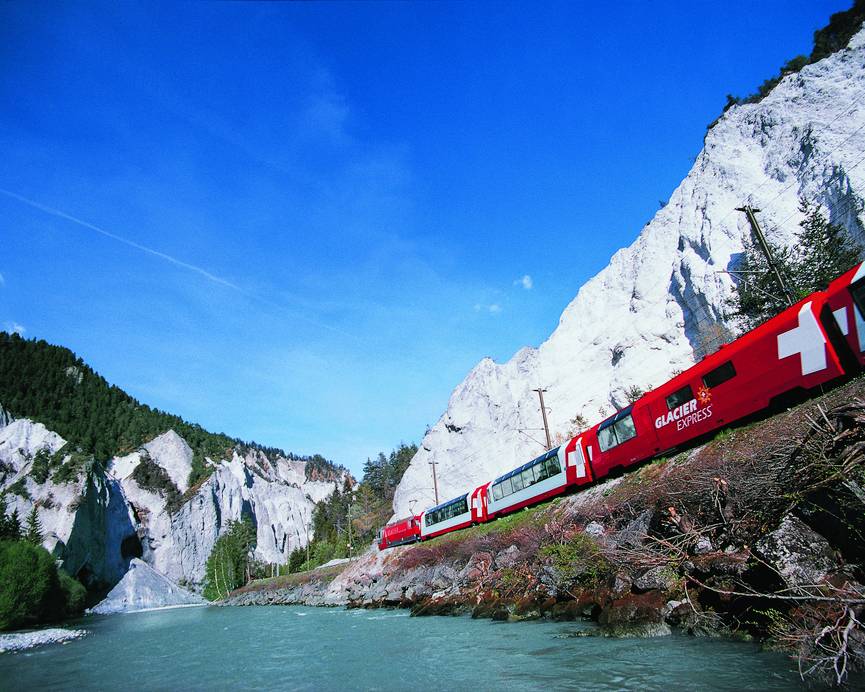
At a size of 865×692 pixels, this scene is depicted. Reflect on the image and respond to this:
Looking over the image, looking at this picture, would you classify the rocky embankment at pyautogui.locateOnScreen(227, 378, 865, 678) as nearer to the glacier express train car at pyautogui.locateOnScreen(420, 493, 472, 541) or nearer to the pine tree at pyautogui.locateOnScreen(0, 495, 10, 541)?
the glacier express train car at pyautogui.locateOnScreen(420, 493, 472, 541)

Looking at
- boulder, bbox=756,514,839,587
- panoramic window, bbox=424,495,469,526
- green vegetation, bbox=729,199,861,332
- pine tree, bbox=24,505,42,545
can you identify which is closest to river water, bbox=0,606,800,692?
boulder, bbox=756,514,839,587

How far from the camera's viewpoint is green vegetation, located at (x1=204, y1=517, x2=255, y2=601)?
88.1 meters

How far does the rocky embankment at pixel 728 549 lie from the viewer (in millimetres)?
6598

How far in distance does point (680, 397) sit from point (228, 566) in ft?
309

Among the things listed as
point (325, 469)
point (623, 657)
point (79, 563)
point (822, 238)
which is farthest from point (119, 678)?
point (325, 469)

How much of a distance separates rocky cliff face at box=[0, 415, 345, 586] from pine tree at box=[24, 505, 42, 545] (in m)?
1.84

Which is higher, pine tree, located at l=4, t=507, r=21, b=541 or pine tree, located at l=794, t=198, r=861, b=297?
pine tree, located at l=794, t=198, r=861, b=297

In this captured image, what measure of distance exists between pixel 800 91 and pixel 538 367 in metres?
44.9

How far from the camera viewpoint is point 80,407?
123750 millimetres

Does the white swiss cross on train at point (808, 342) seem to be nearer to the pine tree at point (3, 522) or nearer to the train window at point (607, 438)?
the train window at point (607, 438)

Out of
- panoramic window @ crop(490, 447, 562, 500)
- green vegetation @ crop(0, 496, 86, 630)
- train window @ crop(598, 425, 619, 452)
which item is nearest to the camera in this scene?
train window @ crop(598, 425, 619, 452)

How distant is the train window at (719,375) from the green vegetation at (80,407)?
343 feet

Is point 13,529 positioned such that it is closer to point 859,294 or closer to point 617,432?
point 617,432

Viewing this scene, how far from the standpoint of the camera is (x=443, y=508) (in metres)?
40.2
